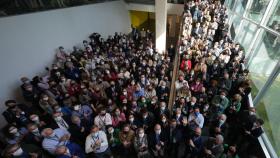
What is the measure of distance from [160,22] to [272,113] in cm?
684

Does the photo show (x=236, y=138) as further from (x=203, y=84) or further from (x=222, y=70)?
(x=222, y=70)

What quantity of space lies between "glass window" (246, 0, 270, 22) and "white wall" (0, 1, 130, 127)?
8348 mm

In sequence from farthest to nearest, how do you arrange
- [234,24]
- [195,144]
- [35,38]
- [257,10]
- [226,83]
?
1. [234,24]
2. [257,10]
3. [35,38]
4. [226,83]
5. [195,144]

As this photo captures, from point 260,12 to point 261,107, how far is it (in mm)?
4023

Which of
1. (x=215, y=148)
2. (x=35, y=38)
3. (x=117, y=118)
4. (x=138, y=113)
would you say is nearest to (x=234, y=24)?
(x=138, y=113)

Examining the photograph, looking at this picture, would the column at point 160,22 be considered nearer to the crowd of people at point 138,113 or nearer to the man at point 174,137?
the crowd of people at point 138,113

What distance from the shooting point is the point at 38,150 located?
12.7 ft

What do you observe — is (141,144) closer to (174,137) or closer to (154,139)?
(154,139)

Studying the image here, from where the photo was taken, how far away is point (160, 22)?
10.1 m

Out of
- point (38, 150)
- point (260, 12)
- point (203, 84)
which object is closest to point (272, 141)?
point (203, 84)

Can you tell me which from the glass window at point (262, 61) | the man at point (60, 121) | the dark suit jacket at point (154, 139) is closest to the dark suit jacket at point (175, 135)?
the dark suit jacket at point (154, 139)

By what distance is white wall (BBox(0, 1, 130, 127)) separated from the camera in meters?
6.23

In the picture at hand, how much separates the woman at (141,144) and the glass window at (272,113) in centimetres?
335

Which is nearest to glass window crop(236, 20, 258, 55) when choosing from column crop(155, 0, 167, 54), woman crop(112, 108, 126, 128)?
column crop(155, 0, 167, 54)
